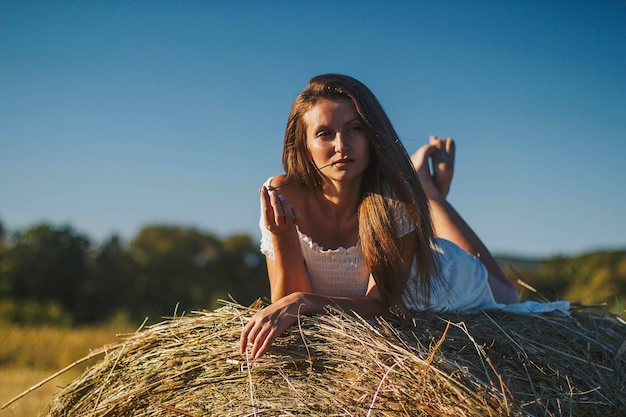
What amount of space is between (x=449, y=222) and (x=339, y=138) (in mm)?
1728

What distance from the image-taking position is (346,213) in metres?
3.21

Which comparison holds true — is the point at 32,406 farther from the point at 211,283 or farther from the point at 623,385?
the point at 211,283

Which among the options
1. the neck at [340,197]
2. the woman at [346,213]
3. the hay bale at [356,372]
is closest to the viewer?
the hay bale at [356,372]

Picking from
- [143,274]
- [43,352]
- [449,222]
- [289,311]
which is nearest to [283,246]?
[289,311]

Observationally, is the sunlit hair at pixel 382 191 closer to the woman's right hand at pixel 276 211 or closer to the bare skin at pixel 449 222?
the woman's right hand at pixel 276 211

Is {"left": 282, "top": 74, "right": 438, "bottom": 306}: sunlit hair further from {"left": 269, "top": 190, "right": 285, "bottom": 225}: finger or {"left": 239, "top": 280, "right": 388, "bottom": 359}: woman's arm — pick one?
{"left": 269, "top": 190, "right": 285, "bottom": 225}: finger

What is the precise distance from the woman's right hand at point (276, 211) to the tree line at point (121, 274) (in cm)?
985

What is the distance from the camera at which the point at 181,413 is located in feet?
7.59

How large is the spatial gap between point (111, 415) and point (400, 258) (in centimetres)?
138

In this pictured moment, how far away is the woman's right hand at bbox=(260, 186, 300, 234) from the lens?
248 centimetres

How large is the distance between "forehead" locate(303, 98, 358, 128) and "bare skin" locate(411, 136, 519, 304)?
1374mm

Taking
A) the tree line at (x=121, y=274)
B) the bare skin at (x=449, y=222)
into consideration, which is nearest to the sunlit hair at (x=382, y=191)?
the bare skin at (x=449, y=222)

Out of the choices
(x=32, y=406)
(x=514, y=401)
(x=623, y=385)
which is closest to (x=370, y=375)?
(x=514, y=401)

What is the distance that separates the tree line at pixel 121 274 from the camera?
13.7 metres
